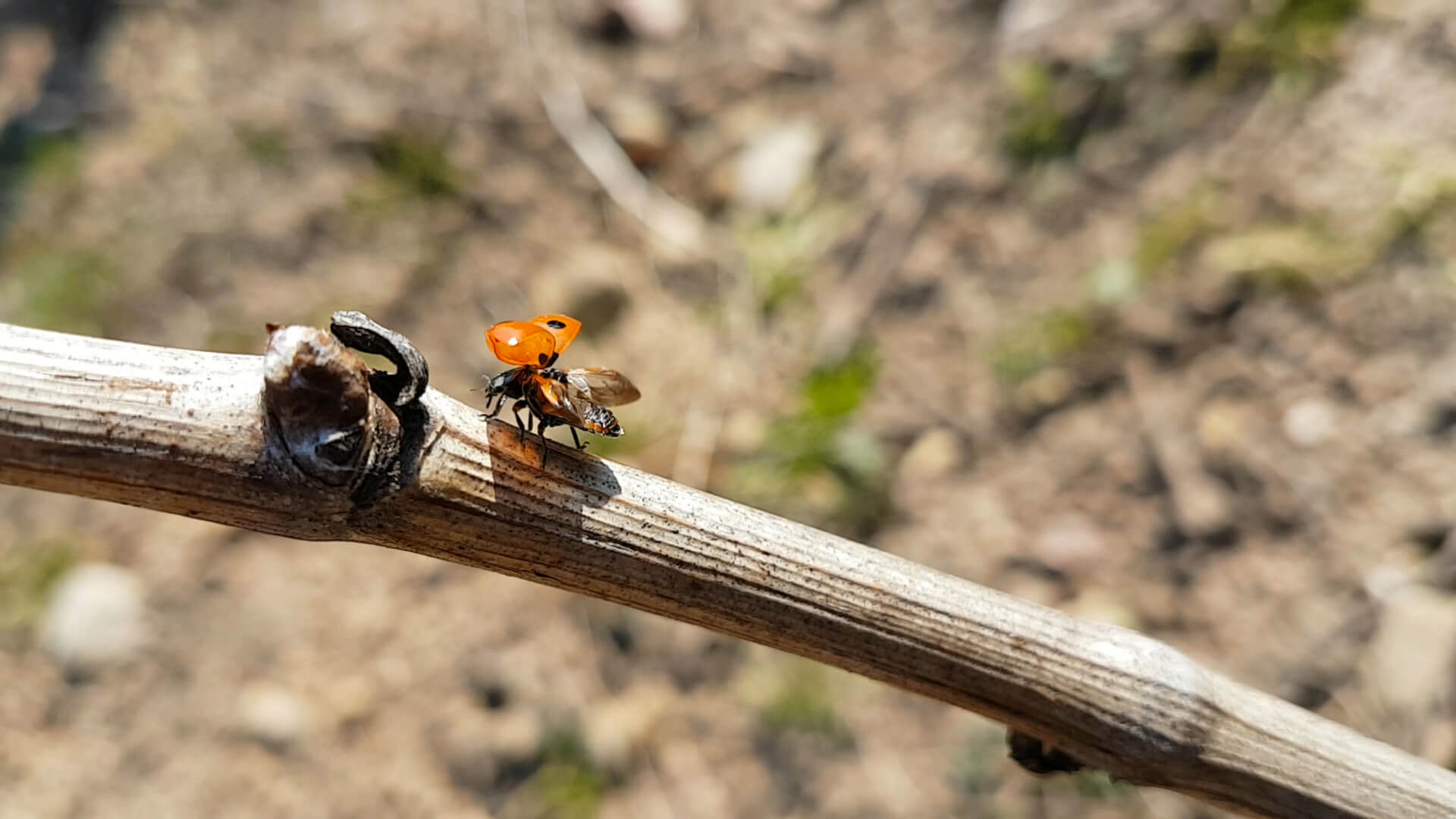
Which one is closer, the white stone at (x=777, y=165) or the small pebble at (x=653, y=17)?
the white stone at (x=777, y=165)

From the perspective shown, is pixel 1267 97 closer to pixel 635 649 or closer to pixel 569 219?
pixel 569 219

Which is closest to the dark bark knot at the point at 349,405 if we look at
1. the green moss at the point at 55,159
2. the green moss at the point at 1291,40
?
the green moss at the point at 1291,40

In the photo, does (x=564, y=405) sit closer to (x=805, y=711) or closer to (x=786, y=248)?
(x=805, y=711)

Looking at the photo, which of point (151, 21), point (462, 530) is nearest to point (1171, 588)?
point (462, 530)

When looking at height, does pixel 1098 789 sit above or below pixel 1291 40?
below

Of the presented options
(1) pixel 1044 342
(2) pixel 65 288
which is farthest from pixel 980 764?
(2) pixel 65 288

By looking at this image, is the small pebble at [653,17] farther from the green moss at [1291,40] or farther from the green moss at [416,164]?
the green moss at [1291,40]
